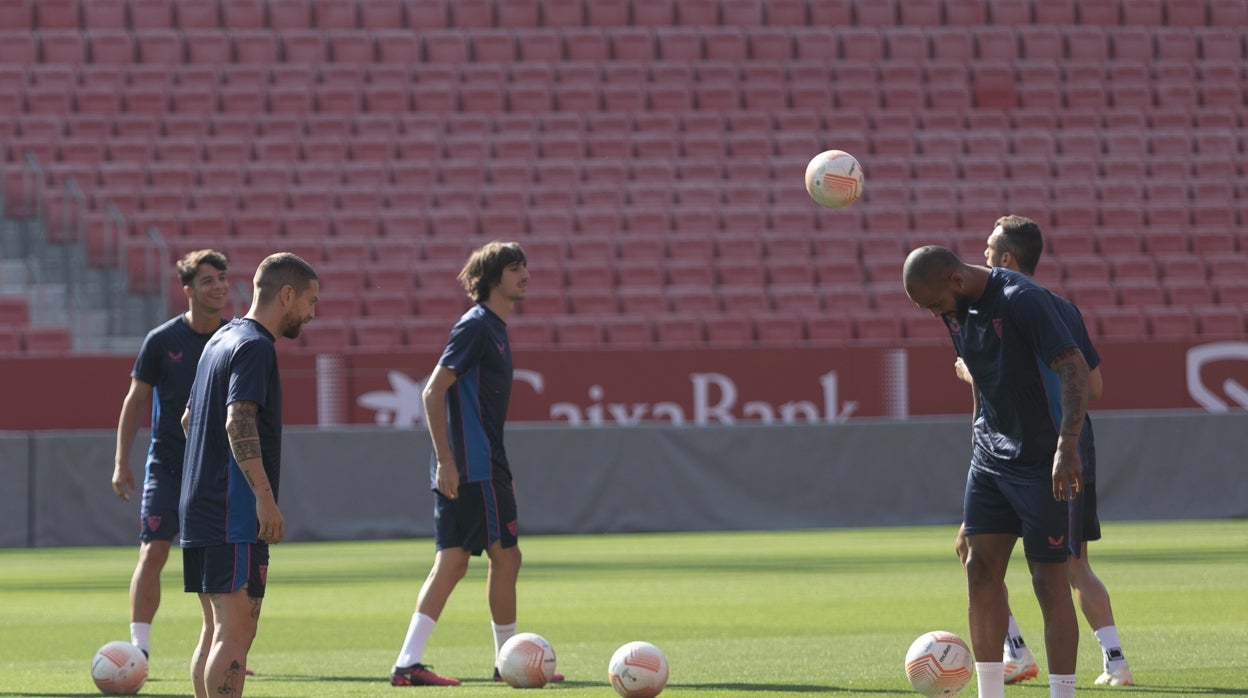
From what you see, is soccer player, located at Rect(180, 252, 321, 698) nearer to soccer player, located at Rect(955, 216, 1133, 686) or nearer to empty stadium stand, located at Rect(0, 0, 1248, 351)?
soccer player, located at Rect(955, 216, 1133, 686)

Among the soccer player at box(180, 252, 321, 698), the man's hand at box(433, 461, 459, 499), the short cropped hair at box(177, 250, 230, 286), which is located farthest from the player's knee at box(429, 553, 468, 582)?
the soccer player at box(180, 252, 321, 698)

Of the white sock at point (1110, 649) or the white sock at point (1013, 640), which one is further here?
the white sock at point (1013, 640)

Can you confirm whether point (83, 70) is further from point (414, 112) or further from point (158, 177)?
point (414, 112)

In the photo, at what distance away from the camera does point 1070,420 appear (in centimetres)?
662

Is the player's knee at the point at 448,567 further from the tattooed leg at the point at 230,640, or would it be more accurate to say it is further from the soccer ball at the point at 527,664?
the tattooed leg at the point at 230,640

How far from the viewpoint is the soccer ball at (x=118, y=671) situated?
8336 mm

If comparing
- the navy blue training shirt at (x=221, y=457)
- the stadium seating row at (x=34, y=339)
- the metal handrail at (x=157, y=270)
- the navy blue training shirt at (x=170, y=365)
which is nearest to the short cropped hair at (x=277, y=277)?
the navy blue training shirt at (x=221, y=457)

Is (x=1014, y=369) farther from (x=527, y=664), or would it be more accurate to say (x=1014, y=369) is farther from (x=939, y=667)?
(x=527, y=664)

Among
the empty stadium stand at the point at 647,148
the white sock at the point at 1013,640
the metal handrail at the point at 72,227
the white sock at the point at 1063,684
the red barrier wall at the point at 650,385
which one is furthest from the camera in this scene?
the empty stadium stand at the point at 647,148

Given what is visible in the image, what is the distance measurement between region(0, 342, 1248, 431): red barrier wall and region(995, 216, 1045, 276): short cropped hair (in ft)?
51.9

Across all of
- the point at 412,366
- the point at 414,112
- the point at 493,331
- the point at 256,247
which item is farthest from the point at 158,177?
the point at 493,331

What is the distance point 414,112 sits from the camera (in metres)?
31.8

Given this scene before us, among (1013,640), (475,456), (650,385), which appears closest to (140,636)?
(475,456)

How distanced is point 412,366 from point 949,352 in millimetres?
7236
